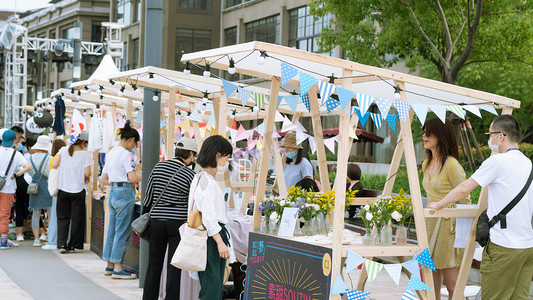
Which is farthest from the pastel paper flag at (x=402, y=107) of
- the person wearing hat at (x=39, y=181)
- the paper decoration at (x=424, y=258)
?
the person wearing hat at (x=39, y=181)

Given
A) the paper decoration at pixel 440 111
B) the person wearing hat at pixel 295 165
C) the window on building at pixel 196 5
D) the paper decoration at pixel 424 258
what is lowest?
the paper decoration at pixel 424 258

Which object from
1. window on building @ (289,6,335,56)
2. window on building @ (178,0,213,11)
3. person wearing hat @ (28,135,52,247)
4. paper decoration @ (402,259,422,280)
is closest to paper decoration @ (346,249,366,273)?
paper decoration @ (402,259,422,280)

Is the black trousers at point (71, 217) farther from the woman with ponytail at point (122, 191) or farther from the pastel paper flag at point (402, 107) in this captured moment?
the pastel paper flag at point (402, 107)

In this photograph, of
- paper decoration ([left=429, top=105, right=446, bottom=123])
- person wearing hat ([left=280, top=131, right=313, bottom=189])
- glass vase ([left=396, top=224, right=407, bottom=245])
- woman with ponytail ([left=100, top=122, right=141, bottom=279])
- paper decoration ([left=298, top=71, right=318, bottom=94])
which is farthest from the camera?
person wearing hat ([left=280, top=131, right=313, bottom=189])

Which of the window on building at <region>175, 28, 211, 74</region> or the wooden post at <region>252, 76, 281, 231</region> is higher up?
the window on building at <region>175, 28, 211, 74</region>

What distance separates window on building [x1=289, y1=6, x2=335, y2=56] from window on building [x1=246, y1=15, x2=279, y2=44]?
1.10 metres

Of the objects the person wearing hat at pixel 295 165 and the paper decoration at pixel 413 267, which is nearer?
the paper decoration at pixel 413 267

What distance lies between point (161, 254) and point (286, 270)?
1.35 m

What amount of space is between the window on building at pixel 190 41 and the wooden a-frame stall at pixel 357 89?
3543 centimetres

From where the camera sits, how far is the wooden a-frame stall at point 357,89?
5.50 meters

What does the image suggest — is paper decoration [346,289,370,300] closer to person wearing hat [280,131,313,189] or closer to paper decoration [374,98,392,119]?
paper decoration [374,98,392,119]

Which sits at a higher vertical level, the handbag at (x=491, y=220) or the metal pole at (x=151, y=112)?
the metal pole at (x=151, y=112)

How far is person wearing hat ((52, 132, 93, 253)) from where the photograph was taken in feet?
37.8

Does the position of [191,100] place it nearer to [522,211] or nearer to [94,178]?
[94,178]
